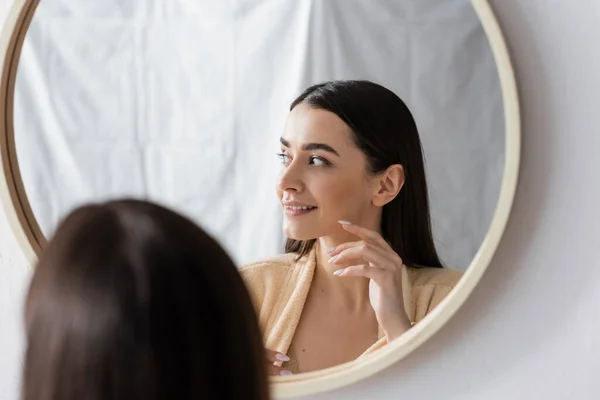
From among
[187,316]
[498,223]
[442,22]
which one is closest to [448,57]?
[442,22]

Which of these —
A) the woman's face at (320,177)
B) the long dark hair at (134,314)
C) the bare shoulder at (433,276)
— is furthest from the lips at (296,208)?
the long dark hair at (134,314)

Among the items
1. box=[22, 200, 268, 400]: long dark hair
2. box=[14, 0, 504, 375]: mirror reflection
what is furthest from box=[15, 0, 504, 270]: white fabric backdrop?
box=[22, 200, 268, 400]: long dark hair

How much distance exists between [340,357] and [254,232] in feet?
0.47

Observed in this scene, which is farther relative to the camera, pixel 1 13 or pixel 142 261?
pixel 1 13

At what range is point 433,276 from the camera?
686 millimetres

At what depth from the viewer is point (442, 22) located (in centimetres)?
66

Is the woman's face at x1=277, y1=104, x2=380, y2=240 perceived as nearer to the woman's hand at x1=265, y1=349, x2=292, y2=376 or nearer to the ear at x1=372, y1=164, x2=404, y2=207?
the ear at x1=372, y1=164, x2=404, y2=207

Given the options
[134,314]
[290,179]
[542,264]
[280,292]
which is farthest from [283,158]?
[134,314]

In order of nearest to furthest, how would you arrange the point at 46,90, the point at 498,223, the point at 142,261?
the point at 142,261
the point at 498,223
the point at 46,90

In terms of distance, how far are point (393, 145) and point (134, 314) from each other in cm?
37

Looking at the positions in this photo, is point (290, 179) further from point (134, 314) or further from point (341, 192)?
point (134, 314)

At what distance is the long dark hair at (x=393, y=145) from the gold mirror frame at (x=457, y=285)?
48 mm

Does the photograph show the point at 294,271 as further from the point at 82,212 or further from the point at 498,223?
the point at 82,212

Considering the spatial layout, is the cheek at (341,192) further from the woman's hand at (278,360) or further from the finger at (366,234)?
the woman's hand at (278,360)
